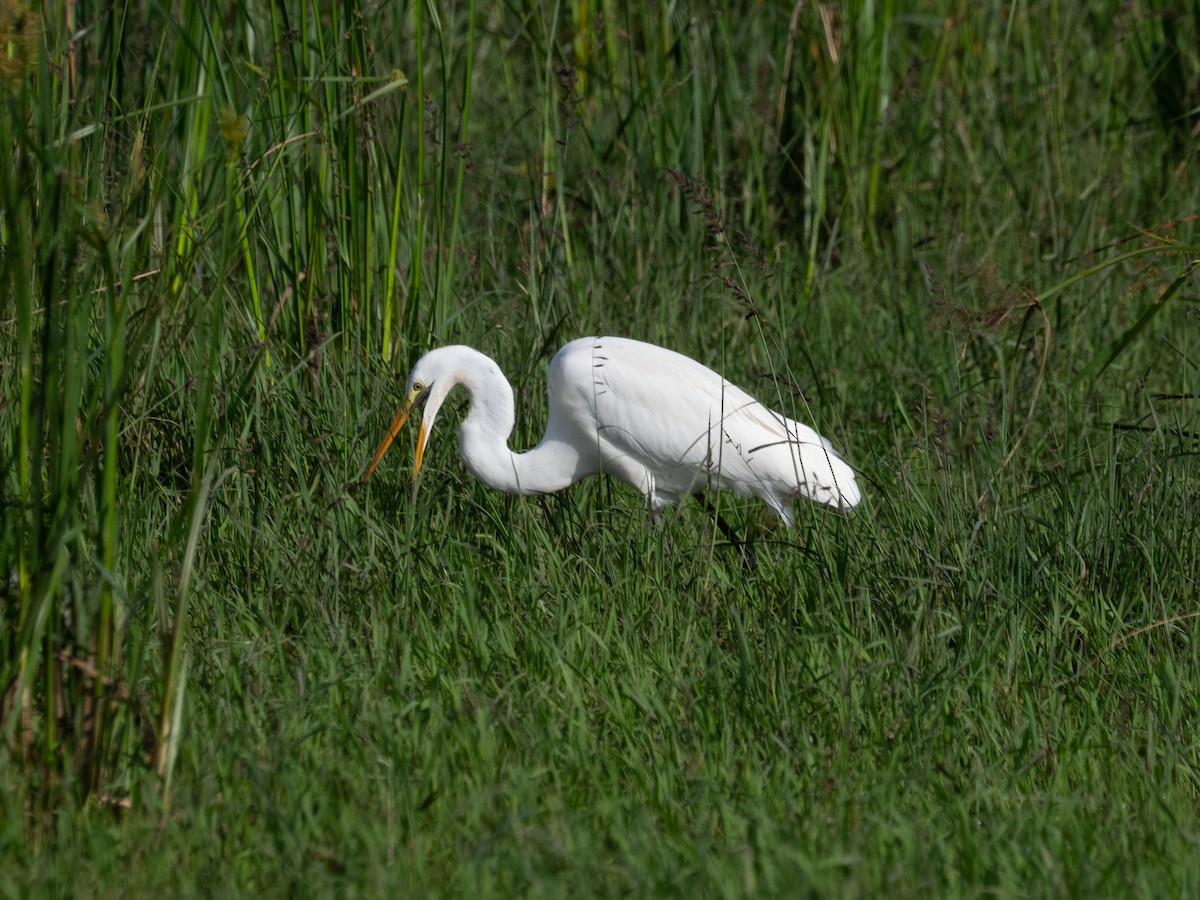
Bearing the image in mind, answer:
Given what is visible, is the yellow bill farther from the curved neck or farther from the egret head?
the curved neck

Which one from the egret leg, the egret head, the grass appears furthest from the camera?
the egret head

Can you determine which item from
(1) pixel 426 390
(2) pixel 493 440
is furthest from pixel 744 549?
(1) pixel 426 390

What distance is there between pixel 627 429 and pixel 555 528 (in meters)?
0.52

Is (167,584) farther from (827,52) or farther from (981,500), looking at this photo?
(827,52)

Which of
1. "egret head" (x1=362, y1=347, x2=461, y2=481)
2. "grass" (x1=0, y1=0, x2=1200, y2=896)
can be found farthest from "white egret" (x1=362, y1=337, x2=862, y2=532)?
"grass" (x1=0, y1=0, x2=1200, y2=896)

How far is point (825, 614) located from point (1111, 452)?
2.72ft

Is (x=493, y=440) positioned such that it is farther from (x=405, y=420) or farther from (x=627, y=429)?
(x=627, y=429)

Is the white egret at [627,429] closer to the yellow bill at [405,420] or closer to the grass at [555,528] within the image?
the yellow bill at [405,420]

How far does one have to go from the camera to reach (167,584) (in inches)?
118

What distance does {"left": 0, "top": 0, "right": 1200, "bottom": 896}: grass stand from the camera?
7.03ft

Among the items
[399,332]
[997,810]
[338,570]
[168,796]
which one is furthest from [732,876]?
[399,332]

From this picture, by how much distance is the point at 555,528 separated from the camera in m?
3.61

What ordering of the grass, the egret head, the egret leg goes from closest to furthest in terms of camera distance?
the grass, the egret leg, the egret head

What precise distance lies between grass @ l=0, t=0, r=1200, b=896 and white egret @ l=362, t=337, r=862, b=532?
0.12 metres
